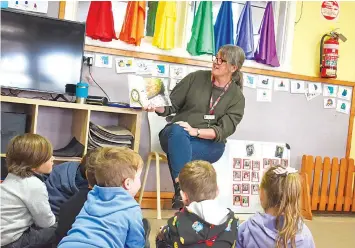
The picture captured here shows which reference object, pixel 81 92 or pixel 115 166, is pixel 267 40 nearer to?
pixel 81 92

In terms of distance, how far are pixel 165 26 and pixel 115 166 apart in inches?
88.3

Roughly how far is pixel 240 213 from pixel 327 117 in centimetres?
132

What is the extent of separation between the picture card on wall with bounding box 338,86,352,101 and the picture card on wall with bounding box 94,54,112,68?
7.33 ft

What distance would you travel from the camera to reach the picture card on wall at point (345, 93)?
4.45 m

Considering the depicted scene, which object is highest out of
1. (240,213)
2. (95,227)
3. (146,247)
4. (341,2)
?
(341,2)

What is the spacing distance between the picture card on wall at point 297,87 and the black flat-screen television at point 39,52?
6.49 feet

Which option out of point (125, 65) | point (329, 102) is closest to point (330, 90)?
point (329, 102)

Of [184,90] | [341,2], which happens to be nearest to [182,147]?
[184,90]

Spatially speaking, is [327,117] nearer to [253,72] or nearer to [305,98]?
[305,98]

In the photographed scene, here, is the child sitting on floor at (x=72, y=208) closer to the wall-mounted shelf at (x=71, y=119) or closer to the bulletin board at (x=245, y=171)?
the wall-mounted shelf at (x=71, y=119)

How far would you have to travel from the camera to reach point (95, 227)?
57.9 inches

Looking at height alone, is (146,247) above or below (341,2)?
below

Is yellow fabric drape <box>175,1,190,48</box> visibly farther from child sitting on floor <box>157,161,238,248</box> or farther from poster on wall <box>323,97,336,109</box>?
child sitting on floor <box>157,161,238,248</box>

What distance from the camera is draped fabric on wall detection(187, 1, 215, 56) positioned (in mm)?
3775
